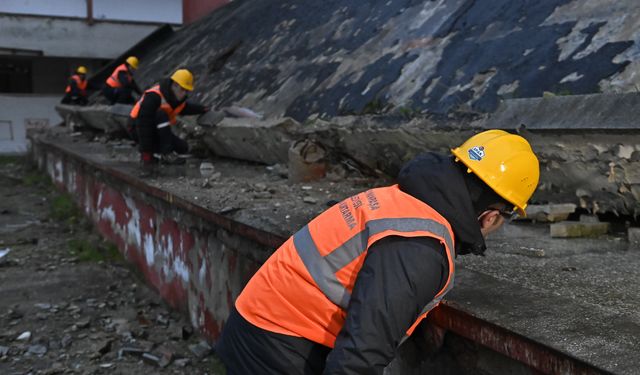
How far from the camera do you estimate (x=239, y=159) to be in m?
7.47

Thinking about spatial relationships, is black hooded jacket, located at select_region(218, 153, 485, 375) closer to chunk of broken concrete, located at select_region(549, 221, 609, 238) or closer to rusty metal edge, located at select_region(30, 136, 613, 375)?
rusty metal edge, located at select_region(30, 136, 613, 375)

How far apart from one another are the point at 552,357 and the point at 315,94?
4.68 meters

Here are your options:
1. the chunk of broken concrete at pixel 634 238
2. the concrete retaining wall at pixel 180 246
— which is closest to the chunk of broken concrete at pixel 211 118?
the concrete retaining wall at pixel 180 246

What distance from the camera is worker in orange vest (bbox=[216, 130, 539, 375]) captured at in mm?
1821

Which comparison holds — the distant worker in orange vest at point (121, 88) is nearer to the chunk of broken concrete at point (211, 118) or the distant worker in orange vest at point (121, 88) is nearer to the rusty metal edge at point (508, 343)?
the chunk of broken concrete at point (211, 118)

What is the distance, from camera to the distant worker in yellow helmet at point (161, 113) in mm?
7504

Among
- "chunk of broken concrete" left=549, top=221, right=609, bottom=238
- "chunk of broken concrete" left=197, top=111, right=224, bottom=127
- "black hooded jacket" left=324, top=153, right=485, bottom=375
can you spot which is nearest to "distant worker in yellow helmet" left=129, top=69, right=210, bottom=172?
"chunk of broken concrete" left=197, top=111, right=224, bottom=127

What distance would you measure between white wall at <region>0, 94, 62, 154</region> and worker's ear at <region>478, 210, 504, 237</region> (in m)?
18.6

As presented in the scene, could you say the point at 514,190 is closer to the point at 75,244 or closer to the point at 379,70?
the point at 379,70

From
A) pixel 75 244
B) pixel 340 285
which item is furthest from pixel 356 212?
pixel 75 244

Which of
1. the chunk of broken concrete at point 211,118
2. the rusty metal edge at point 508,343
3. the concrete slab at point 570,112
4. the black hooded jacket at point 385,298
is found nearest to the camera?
the black hooded jacket at point 385,298

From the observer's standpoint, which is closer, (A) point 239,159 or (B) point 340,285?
(B) point 340,285

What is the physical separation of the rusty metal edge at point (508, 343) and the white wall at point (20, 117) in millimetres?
18404

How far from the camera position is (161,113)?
25.0ft
